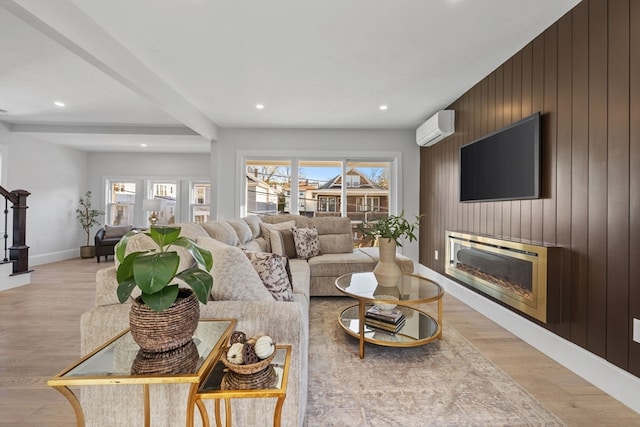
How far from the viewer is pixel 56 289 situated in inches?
147

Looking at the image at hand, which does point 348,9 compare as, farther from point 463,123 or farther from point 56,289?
point 56,289

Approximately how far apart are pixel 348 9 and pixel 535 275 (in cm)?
232

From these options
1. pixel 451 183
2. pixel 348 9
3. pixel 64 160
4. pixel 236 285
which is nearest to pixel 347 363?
pixel 236 285

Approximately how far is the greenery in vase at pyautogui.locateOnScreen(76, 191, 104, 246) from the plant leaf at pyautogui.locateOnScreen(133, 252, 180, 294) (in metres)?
6.94

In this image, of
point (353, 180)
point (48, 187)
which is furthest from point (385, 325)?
point (48, 187)

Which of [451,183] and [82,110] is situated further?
[82,110]

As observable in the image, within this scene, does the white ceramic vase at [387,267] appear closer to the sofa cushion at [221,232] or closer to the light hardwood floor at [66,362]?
the light hardwood floor at [66,362]

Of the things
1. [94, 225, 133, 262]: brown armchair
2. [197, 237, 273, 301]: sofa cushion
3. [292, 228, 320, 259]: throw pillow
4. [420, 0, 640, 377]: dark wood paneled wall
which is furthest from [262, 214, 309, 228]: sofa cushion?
[94, 225, 133, 262]: brown armchair

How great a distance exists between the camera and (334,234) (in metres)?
3.97

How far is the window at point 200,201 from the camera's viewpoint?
22.4 ft

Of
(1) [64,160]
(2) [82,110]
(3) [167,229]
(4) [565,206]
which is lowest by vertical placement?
(3) [167,229]

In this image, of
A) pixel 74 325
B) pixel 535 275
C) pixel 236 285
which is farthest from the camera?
pixel 74 325

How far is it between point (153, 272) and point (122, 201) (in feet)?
23.6

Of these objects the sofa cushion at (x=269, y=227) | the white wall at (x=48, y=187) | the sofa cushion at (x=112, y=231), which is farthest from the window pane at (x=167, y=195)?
the sofa cushion at (x=269, y=227)
